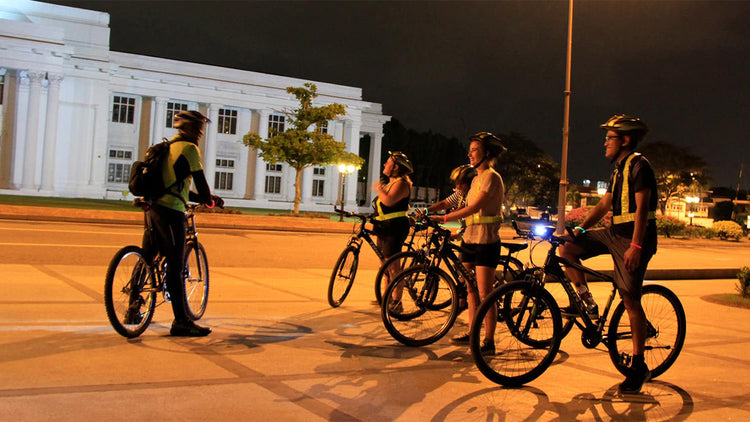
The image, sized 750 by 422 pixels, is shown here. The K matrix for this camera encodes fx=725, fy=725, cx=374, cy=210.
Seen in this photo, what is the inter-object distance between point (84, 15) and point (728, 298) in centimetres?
5119

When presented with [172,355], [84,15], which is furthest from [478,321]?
[84,15]

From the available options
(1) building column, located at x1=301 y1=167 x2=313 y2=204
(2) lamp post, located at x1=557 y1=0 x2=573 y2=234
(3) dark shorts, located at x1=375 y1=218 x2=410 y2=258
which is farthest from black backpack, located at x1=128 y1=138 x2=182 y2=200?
(1) building column, located at x1=301 y1=167 x2=313 y2=204

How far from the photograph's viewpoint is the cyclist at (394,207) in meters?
8.59

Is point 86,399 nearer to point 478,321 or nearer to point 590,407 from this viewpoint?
point 478,321

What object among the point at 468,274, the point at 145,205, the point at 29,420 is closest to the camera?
the point at 29,420

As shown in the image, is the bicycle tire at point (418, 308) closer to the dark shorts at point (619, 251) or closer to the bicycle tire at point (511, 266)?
the bicycle tire at point (511, 266)

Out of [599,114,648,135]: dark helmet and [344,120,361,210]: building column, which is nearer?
[599,114,648,135]: dark helmet

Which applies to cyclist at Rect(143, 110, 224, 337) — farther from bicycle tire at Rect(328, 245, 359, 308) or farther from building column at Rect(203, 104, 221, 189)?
building column at Rect(203, 104, 221, 189)

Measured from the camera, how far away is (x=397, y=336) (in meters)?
6.85

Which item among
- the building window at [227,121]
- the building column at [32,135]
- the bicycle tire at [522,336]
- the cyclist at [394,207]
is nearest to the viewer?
the bicycle tire at [522,336]

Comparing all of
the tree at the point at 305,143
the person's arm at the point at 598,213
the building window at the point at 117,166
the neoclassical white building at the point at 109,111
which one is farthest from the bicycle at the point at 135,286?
the building window at the point at 117,166

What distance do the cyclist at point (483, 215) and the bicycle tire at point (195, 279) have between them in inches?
95.5

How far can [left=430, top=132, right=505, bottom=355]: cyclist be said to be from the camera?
266 inches

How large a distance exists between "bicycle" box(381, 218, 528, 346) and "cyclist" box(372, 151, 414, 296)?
131 centimetres
